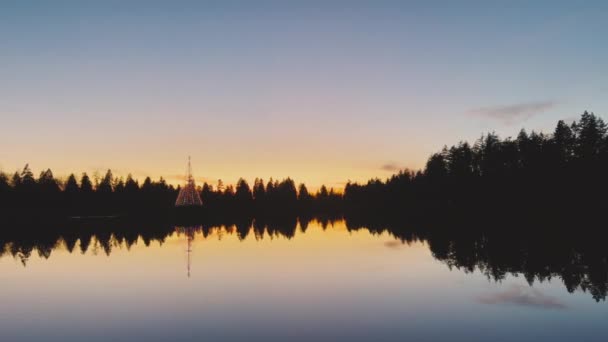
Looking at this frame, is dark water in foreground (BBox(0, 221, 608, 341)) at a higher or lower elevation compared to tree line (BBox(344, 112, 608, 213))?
lower

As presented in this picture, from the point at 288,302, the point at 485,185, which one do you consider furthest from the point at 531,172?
the point at 288,302

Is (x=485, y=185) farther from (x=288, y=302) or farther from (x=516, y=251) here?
(x=288, y=302)

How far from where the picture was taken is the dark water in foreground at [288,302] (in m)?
17.9

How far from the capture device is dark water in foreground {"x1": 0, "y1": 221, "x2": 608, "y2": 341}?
17.9m

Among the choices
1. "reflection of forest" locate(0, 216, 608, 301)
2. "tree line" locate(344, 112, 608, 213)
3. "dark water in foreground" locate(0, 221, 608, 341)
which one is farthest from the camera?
Answer: "tree line" locate(344, 112, 608, 213)

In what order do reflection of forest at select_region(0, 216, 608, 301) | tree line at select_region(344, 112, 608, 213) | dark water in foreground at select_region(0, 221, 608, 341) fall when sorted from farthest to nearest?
tree line at select_region(344, 112, 608, 213)
reflection of forest at select_region(0, 216, 608, 301)
dark water in foreground at select_region(0, 221, 608, 341)

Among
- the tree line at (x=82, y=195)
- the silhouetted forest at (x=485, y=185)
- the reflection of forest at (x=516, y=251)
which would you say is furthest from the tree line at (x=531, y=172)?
the tree line at (x=82, y=195)

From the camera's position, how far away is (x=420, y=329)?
59.2ft

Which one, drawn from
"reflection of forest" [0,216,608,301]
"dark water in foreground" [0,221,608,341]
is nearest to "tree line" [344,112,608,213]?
"reflection of forest" [0,216,608,301]

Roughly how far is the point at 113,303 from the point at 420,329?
48.7ft

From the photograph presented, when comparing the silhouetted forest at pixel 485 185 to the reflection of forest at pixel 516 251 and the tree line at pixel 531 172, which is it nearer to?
the tree line at pixel 531 172

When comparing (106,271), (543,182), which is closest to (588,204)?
(543,182)

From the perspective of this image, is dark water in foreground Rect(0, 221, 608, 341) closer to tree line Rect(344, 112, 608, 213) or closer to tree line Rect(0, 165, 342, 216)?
tree line Rect(344, 112, 608, 213)

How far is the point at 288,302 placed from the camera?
23.3 m
